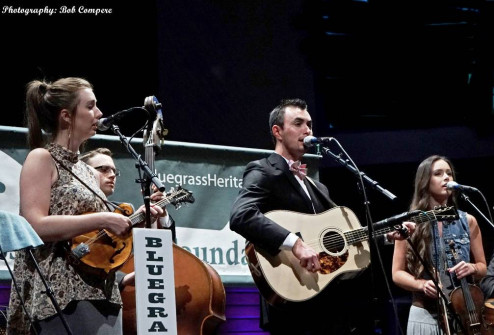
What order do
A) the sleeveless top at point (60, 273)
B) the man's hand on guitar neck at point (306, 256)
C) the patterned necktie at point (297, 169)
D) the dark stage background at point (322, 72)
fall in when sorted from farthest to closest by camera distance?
the dark stage background at point (322, 72)
the patterned necktie at point (297, 169)
the man's hand on guitar neck at point (306, 256)
the sleeveless top at point (60, 273)

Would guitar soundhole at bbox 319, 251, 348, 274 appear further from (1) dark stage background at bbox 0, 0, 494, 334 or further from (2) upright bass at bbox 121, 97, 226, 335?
(1) dark stage background at bbox 0, 0, 494, 334

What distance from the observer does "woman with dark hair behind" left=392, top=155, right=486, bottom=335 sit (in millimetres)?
5344

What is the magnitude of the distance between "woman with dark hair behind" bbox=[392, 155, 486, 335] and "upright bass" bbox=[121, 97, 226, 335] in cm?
147

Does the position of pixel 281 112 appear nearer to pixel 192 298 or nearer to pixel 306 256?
pixel 306 256

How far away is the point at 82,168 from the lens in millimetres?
3824

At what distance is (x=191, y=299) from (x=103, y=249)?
1.18 meters

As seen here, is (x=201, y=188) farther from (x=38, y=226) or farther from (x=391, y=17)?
(x=391, y=17)

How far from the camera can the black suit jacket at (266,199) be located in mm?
4652

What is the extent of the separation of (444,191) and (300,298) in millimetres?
1798

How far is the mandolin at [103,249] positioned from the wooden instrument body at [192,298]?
35.4 inches

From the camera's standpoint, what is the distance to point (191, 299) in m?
4.68

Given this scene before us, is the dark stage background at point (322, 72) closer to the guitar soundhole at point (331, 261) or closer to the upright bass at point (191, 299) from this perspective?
the upright bass at point (191, 299)

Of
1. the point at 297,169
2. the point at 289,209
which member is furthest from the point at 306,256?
the point at 297,169

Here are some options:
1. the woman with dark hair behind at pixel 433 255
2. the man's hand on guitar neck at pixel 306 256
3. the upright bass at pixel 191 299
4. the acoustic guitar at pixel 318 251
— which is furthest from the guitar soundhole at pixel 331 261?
the woman with dark hair behind at pixel 433 255
